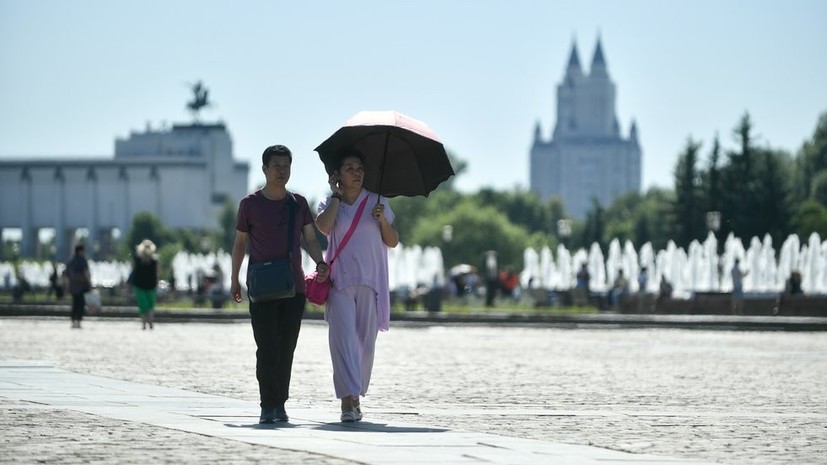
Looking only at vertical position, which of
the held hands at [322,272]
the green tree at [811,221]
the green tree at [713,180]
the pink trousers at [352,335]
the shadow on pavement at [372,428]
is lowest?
the shadow on pavement at [372,428]

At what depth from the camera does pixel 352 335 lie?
12.0 metres

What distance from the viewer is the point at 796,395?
1543 cm

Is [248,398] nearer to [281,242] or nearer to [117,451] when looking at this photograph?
[281,242]

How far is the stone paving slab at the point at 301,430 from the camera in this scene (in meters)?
9.36

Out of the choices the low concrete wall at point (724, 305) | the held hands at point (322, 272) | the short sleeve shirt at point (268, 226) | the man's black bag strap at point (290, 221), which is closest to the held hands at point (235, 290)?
the short sleeve shirt at point (268, 226)

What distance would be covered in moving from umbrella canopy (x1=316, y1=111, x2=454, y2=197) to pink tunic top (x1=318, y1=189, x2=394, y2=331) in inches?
13.5

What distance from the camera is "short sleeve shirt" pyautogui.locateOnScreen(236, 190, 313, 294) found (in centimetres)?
1198

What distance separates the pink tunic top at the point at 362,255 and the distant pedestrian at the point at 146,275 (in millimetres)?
20155

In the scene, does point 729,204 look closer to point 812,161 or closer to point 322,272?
point 812,161

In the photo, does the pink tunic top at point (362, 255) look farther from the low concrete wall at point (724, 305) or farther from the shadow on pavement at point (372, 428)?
the low concrete wall at point (724, 305)

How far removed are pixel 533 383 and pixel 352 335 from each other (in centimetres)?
518

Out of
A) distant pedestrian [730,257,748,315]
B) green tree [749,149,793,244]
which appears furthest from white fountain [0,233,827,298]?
distant pedestrian [730,257,748,315]

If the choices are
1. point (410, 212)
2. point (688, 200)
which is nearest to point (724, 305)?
point (688, 200)

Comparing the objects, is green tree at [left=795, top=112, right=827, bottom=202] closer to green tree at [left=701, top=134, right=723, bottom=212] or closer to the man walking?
green tree at [left=701, top=134, right=723, bottom=212]
